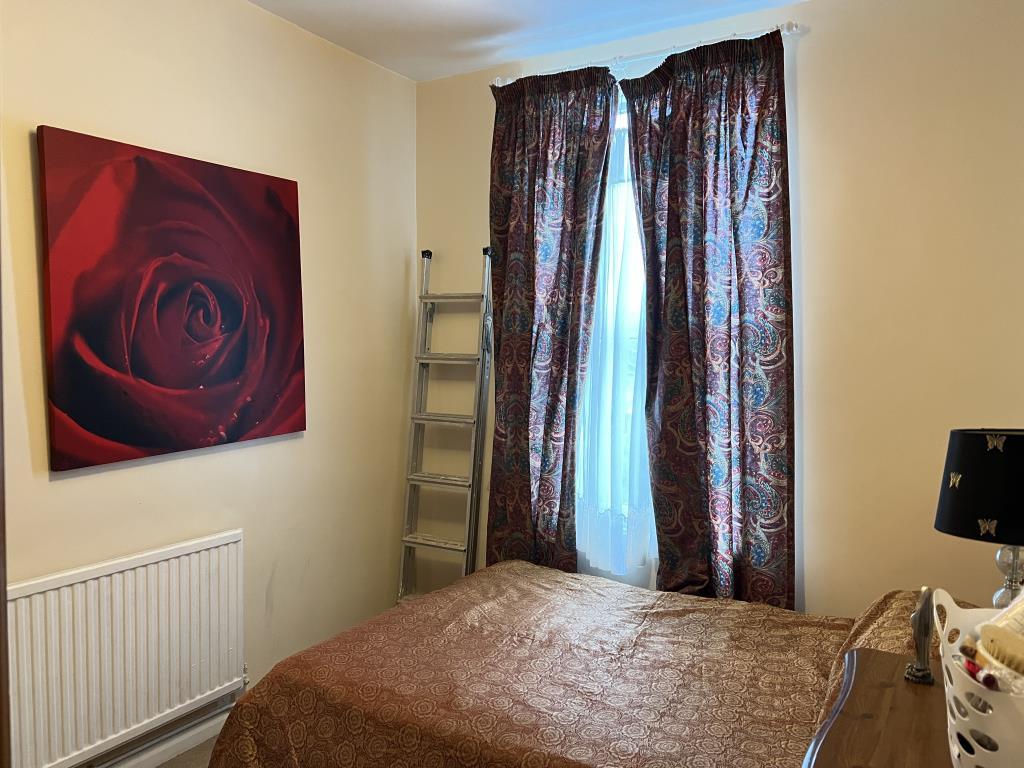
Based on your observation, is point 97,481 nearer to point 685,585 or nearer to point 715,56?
point 685,585

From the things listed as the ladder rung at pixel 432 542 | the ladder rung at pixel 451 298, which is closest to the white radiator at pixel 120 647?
the ladder rung at pixel 432 542

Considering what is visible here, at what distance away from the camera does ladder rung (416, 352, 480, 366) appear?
129 inches

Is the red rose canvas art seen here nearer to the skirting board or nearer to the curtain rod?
the skirting board

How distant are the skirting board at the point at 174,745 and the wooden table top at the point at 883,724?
6.33 feet

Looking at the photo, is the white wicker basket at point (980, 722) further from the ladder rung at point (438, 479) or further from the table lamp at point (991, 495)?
the ladder rung at point (438, 479)

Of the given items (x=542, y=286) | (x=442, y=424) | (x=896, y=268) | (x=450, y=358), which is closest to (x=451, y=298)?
(x=450, y=358)

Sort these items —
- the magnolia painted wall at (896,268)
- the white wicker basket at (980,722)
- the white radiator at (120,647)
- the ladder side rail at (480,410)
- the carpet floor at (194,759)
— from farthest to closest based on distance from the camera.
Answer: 1. the ladder side rail at (480,410)
2. the carpet floor at (194,759)
3. the magnolia painted wall at (896,268)
4. the white radiator at (120,647)
5. the white wicker basket at (980,722)

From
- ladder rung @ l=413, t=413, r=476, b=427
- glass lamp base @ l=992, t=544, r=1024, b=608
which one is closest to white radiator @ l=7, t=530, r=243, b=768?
ladder rung @ l=413, t=413, r=476, b=427

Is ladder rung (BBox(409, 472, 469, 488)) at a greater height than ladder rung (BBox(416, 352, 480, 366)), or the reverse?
ladder rung (BBox(416, 352, 480, 366))

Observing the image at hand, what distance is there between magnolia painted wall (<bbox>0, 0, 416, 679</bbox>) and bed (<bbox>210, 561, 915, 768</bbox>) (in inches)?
28.6

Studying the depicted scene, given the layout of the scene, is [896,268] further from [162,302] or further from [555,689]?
[162,302]

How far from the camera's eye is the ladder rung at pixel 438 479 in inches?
129

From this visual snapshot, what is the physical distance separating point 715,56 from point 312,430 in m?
2.09

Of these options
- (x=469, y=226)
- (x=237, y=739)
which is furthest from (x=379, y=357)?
(x=237, y=739)
